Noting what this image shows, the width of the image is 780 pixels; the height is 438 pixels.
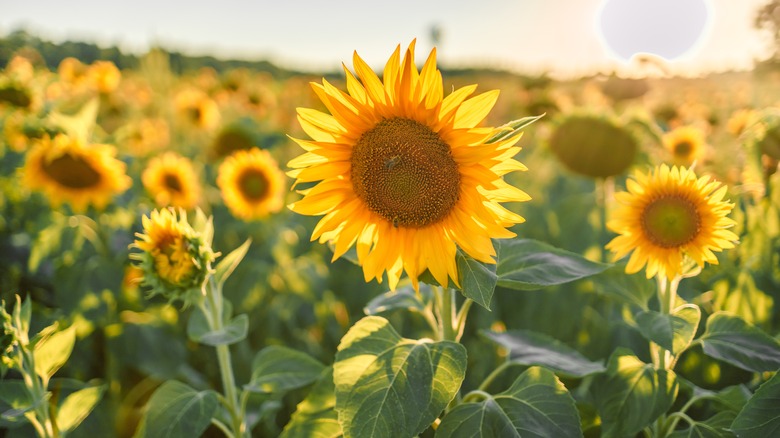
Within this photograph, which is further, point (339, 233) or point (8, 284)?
point (8, 284)

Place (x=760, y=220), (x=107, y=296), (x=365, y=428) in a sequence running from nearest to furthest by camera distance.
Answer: (x=365, y=428) → (x=760, y=220) → (x=107, y=296)

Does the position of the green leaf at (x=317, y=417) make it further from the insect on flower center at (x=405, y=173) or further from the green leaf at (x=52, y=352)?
the green leaf at (x=52, y=352)

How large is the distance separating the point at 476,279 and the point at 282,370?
59cm

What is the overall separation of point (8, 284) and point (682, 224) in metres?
2.25

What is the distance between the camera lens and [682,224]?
3.86 ft

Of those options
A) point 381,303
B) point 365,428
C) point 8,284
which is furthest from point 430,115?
point 8,284

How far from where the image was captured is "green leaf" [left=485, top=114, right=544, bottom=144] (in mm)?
927

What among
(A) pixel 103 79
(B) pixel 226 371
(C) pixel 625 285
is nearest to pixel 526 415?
(C) pixel 625 285

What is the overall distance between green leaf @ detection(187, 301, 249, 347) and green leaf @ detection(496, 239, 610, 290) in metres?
0.54

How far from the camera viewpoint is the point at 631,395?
110cm

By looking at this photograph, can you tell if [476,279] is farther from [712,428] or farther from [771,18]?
[771,18]

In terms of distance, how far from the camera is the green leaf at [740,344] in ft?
3.49

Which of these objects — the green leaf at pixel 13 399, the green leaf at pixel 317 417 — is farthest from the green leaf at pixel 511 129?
the green leaf at pixel 13 399

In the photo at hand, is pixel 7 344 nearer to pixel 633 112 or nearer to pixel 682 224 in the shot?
pixel 682 224
